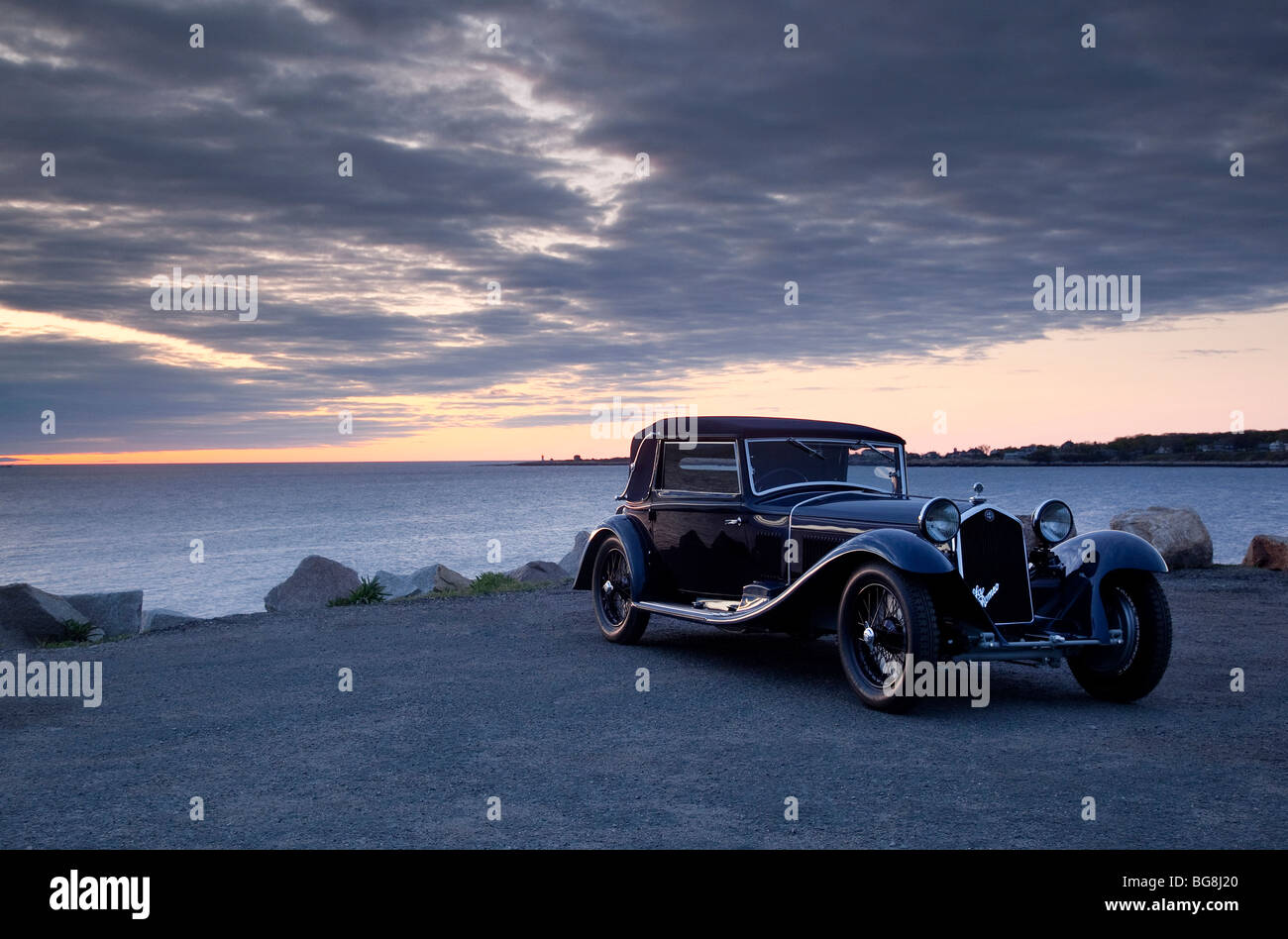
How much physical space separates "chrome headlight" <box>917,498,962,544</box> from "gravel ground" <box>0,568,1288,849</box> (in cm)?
128

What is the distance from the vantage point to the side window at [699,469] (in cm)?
914

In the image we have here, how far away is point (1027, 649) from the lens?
686cm

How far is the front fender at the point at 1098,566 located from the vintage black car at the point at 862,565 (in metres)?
0.01

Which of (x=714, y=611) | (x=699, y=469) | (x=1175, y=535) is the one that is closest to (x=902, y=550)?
(x=714, y=611)

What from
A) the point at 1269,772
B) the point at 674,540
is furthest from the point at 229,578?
the point at 1269,772

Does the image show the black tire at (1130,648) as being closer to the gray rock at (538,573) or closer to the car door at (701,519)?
the car door at (701,519)

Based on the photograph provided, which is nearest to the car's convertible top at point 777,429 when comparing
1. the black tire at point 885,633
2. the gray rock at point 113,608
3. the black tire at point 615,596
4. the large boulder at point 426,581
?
the black tire at point 615,596

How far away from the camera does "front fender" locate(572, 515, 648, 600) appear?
9.59m

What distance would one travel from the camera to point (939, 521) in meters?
7.17

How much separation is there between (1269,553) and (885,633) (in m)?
11.4

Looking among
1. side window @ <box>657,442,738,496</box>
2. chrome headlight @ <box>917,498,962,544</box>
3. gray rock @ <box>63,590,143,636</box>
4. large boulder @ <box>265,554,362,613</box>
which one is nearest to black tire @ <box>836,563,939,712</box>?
chrome headlight @ <box>917,498,962,544</box>
